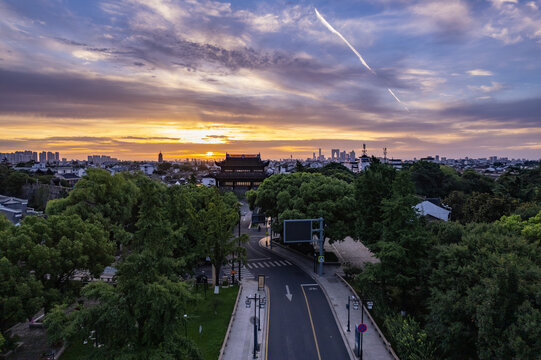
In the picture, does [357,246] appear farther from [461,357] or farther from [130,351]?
[130,351]

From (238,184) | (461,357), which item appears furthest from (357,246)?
(238,184)

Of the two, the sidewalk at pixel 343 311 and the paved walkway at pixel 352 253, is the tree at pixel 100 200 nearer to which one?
the sidewalk at pixel 343 311

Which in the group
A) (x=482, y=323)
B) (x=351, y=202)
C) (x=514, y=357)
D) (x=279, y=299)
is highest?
(x=351, y=202)

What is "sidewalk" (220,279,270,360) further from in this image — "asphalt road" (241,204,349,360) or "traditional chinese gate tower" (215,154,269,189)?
"traditional chinese gate tower" (215,154,269,189)

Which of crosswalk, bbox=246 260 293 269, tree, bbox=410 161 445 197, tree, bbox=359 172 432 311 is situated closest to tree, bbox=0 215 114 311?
crosswalk, bbox=246 260 293 269

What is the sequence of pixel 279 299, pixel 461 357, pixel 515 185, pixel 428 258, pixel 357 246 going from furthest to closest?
pixel 515 185, pixel 357 246, pixel 279 299, pixel 428 258, pixel 461 357

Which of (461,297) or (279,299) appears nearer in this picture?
(461,297)

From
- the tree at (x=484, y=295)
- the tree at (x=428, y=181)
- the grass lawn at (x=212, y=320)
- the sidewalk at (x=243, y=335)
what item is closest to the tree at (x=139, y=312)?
the grass lawn at (x=212, y=320)

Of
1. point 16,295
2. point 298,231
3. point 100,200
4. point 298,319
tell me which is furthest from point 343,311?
point 100,200
